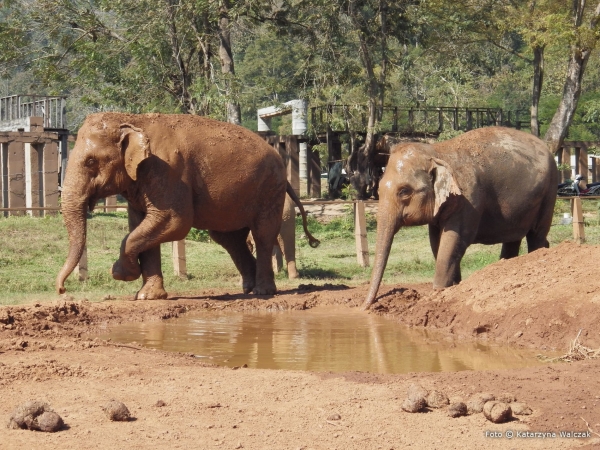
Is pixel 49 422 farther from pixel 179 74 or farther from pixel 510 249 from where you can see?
pixel 179 74

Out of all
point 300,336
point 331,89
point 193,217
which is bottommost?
point 300,336

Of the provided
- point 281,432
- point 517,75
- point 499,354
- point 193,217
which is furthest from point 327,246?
point 517,75

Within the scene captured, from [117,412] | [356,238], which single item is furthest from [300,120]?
[117,412]

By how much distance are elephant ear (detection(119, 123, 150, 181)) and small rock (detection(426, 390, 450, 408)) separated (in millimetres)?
6476

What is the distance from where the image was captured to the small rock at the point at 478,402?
265 inches

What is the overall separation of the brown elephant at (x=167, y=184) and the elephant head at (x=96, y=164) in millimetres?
12

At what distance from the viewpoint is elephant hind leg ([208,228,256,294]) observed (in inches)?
581

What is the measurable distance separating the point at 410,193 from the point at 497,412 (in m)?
6.07

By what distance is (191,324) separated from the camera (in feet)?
38.5

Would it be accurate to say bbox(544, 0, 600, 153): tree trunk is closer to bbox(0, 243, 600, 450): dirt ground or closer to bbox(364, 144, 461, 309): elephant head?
bbox(364, 144, 461, 309): elephant head

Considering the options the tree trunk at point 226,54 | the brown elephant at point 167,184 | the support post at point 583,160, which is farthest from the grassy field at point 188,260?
the support post at point 583,160

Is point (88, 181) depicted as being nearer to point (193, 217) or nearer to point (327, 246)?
→ point (193, 217)

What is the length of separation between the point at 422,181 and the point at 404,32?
18.6m

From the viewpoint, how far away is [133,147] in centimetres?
1258
